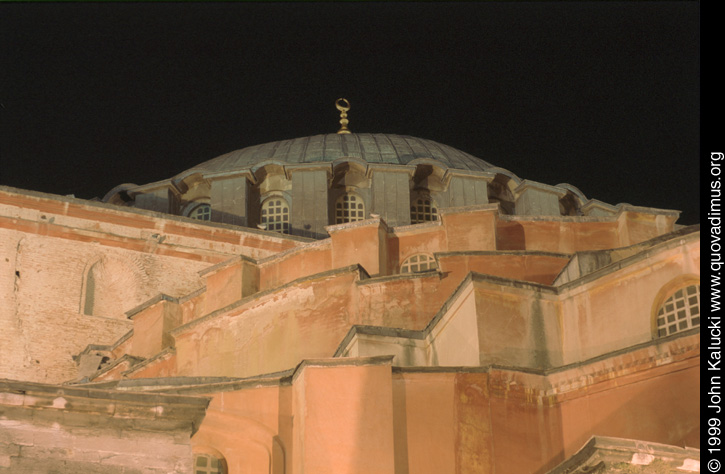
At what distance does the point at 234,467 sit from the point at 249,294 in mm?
8064

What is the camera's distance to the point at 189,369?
23.6 m

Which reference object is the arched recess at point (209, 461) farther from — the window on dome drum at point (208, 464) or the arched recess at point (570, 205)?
the arched recess at point (570, 205)

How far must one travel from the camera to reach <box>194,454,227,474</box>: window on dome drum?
16.8m

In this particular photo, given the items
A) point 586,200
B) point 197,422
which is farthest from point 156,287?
point 197,422

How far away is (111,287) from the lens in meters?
28.8

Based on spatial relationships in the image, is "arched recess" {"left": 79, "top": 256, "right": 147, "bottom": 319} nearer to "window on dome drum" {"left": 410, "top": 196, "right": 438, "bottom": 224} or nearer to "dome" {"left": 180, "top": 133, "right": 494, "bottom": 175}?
"dome" {"left": 180, "top": 133, "right": 494, "bottom": 175}

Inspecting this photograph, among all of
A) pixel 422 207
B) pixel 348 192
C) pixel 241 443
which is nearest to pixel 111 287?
pixel 348 192

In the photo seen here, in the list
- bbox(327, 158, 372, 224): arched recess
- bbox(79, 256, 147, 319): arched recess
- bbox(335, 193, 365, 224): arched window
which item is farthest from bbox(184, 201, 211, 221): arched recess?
bbox(79, 256, 147, 319): arched recess

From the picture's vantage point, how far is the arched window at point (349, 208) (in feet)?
105

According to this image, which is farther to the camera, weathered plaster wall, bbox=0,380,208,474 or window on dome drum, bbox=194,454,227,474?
window on dome drum, bbox=194,454,227,474

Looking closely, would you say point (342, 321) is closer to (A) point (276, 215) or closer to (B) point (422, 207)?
(A) point (276, 215)

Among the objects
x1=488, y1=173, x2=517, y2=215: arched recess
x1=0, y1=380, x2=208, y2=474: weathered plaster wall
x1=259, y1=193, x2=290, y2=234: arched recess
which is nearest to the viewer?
x1=0, y1=380, x2=208, y2=474: weathered plaster wall

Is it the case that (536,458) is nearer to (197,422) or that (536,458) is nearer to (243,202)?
(197,422)

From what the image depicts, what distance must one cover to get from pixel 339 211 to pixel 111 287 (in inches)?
243
